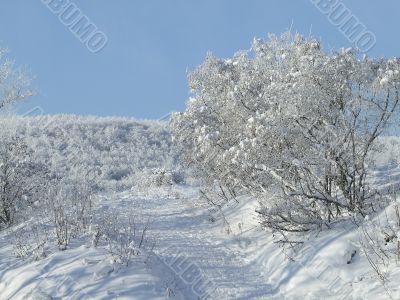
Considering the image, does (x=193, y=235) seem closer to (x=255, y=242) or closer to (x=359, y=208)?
(x=255, y=242)

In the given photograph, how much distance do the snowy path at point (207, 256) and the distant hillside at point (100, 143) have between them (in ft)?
85.8

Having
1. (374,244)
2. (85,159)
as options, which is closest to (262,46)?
(374,244)

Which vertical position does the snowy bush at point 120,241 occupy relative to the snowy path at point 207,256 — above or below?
above

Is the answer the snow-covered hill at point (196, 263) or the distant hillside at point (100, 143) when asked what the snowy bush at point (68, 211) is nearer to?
the snow-covered hill at point (196, 263)

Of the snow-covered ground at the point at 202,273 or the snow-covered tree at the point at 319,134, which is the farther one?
the snow-covered tree at the point at 319,134

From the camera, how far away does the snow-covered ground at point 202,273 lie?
25.1 feet

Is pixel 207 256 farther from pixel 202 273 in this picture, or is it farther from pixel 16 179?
pixel 16 179

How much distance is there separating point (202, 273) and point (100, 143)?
4892cm

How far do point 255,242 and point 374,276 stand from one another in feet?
15.6

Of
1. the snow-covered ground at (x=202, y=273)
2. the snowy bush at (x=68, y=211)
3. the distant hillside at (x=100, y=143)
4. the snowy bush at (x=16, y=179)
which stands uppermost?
the distant hillside at (x=100, y=143)

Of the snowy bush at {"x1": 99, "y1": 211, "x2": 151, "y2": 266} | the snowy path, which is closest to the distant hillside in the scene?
the snowy path

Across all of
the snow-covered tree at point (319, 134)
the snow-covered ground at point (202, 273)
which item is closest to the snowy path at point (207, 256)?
the snow-covered ground at point (202, 273)

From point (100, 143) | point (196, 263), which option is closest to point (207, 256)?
point (196, 263)

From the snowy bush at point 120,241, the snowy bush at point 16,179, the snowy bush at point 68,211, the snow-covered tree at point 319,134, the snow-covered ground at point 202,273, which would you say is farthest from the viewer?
the snowy bush at point 16,179
